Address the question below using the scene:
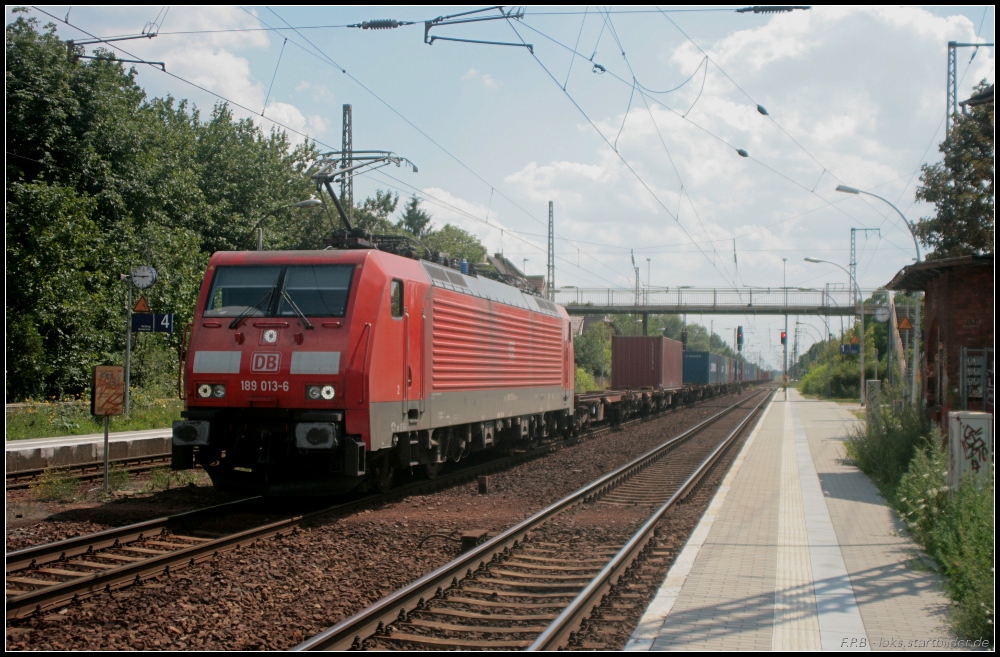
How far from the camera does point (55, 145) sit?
26375 mm

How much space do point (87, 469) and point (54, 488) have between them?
8.99 feet

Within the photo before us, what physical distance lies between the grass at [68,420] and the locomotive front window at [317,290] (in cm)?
967

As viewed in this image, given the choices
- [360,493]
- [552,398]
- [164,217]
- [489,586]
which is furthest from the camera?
[164,217]

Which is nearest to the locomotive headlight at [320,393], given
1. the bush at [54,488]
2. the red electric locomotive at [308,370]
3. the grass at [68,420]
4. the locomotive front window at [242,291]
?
the red electric locomotive at [308,370]

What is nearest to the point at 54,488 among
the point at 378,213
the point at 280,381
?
the point at 280,381

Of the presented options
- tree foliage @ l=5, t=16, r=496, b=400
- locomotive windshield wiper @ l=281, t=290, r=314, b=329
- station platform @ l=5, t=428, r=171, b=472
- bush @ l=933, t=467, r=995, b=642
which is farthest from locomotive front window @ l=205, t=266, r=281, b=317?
tree foliage @ l=5, t=16, r=496, b=400

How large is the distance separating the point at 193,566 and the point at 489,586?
257cm

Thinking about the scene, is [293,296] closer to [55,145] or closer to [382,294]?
[382,294]

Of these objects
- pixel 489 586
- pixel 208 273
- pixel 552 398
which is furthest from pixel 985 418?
pixel 552 398

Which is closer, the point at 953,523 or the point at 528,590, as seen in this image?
the point at 528,590

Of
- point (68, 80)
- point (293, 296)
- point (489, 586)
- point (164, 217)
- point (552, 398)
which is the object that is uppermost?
point (68, 80)

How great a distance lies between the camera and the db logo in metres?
9.86

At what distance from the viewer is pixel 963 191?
23406 millimetres

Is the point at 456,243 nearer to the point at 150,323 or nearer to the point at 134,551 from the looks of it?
the point at 150,323
